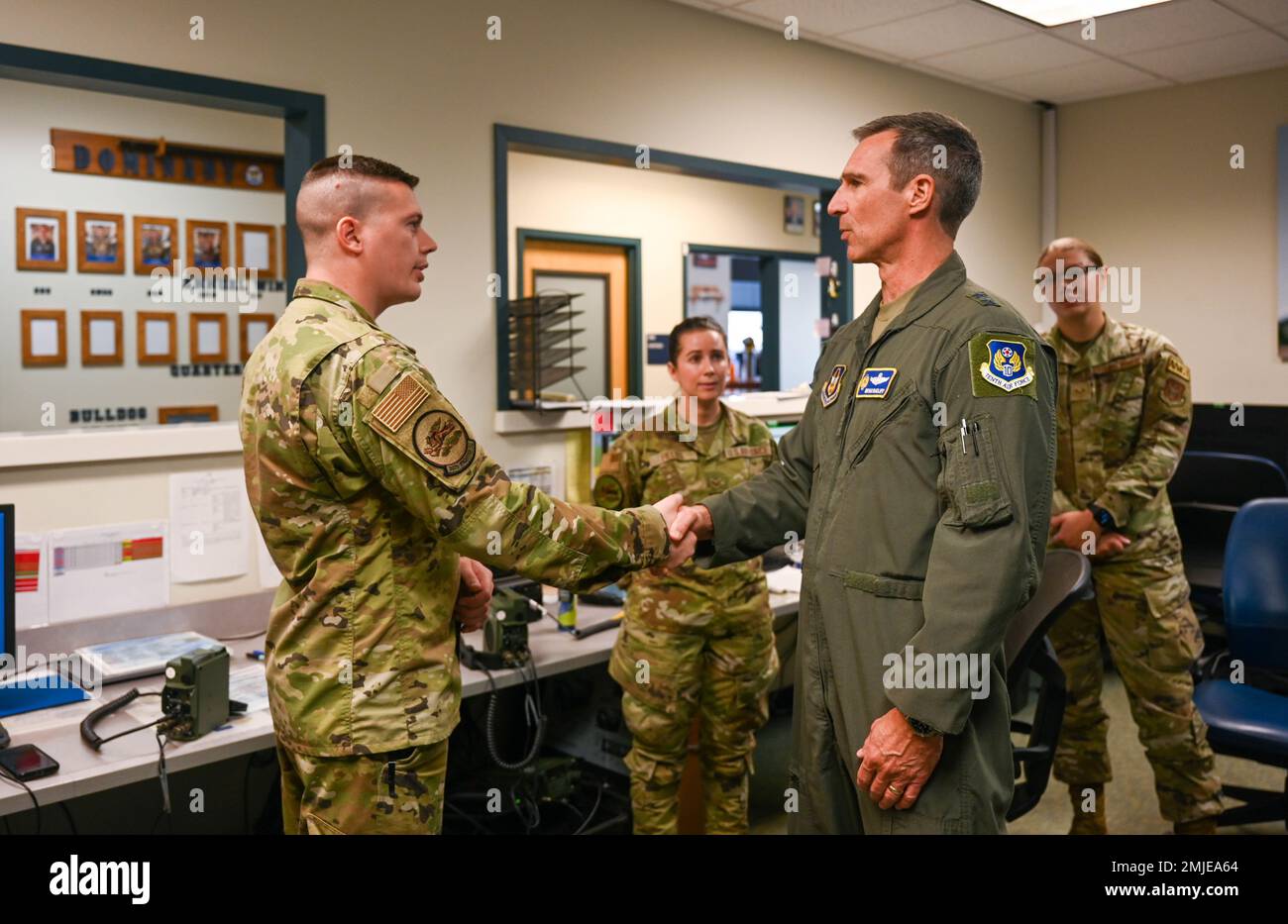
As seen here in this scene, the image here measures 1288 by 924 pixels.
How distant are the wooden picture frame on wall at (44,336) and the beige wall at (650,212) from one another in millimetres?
1914

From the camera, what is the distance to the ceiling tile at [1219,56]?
4.14 meters

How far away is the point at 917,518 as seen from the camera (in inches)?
60.4

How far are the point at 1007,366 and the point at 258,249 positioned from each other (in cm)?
406

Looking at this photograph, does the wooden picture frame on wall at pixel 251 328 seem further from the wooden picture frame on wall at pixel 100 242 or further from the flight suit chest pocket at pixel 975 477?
the flight suit chest pocket at pixel 975 477

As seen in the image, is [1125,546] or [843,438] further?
[1125,546]

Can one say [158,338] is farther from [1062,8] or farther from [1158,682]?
[1158,682]

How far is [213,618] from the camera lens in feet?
8.67

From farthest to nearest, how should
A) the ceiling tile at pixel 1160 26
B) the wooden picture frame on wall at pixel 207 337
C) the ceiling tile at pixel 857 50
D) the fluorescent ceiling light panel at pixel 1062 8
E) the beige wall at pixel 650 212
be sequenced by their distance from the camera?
the beige wall at pixel 650 212, the wooden picture frame on wall at pixel 207 337, the ceiling tile at pixel 857 50, the ceiling tile at pixel 1160 26, the fluorescent ceiling light panel at pixel 1062 8

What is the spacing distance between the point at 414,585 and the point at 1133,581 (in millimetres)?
2103

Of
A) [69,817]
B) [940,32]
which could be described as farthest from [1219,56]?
[69,817]

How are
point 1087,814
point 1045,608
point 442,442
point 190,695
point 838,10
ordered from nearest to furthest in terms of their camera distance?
1. point 442,442
2. point 190,695
3. point 1045,608
4. point 1087,814
5. point 838,10

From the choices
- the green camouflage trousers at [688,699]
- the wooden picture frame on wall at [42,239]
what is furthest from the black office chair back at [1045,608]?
the wooden picture frame on wall at [42,239]

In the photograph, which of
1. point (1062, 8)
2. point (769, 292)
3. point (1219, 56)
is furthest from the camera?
point (769, 292)
